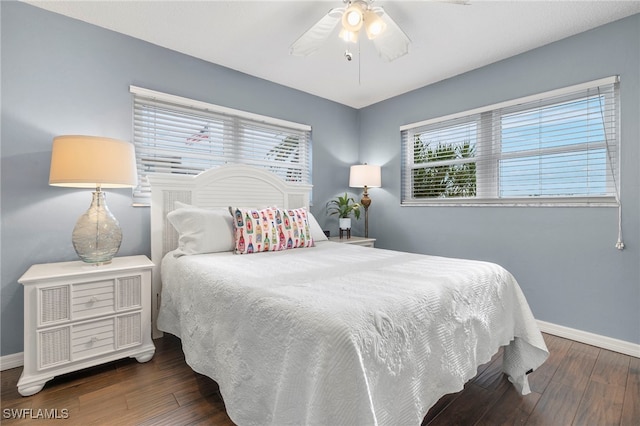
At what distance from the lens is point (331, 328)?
964 millimetres

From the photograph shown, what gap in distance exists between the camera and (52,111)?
6.98ft

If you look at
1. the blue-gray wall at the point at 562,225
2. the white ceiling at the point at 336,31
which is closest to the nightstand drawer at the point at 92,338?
the white ceiling at the point at 336,31

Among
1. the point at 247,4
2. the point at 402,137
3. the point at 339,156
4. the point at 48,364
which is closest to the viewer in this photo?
the point at 48,364

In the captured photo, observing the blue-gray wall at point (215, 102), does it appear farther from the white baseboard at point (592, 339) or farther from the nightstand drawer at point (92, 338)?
the nightstand drawer at point (92, 338)

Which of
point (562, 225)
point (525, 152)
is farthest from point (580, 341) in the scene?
point (525, 152)

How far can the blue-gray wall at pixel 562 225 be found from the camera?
7.19ft

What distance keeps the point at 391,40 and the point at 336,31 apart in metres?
0.60

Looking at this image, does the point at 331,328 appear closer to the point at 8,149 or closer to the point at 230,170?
the point at 230,170

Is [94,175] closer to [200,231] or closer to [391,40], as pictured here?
[200,231]

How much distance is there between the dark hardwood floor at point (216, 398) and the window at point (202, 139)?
4.39 feet

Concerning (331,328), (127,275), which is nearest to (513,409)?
(331,328)

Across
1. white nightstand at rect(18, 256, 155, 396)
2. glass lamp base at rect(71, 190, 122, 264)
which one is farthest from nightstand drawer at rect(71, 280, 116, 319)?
glass lamp base at rect(71, 190, 122, 264)

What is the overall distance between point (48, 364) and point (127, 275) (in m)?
0.60

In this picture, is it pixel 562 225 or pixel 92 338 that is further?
pixel 562 225
